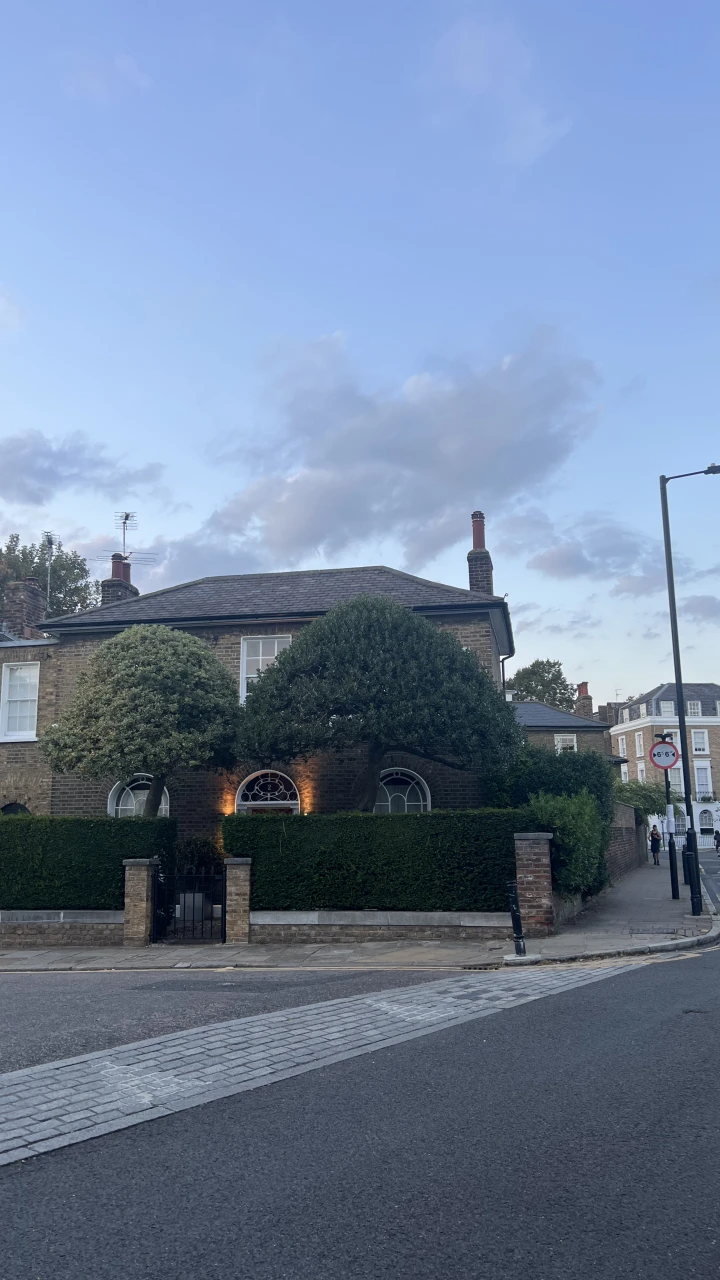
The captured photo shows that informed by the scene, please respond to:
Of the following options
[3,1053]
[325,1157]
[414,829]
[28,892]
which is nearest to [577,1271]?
[325,1157]

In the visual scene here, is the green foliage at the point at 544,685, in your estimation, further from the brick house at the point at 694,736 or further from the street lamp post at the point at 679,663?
the street lamp post at the point at 679,663

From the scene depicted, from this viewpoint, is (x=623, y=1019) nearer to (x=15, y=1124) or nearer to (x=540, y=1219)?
(x=540, y=1219)

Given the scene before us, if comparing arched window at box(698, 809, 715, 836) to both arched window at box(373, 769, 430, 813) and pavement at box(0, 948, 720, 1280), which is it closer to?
arched window at box(373, 769, 430, 813)

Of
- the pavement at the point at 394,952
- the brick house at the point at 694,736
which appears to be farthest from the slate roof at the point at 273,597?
the brick house at the point at 694,736

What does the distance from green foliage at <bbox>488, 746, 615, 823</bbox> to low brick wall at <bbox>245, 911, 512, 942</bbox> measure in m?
5.28

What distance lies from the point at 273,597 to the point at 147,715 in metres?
6.33

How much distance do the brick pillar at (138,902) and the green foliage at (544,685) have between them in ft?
169

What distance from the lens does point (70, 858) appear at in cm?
1694

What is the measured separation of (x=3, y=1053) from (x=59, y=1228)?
3.93 meters

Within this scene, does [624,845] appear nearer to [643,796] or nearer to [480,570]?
[480,570]

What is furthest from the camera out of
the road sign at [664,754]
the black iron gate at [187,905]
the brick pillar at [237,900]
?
the road sign at [664,754]

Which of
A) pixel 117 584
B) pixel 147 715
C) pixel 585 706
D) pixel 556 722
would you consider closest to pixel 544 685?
pixel 585 706

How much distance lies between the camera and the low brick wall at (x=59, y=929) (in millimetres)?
16578

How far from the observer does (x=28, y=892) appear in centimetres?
1698
